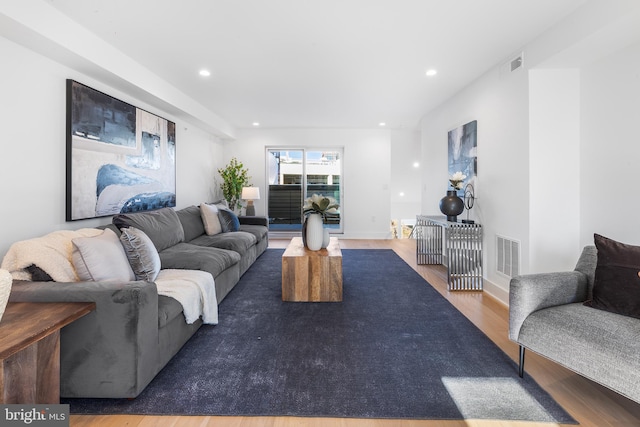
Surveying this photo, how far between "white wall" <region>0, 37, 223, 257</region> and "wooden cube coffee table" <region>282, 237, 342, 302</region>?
2011 mm

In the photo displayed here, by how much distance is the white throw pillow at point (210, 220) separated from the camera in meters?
4.80

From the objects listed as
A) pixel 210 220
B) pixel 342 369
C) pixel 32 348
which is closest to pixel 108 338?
pixel 32 348

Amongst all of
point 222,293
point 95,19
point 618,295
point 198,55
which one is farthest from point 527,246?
point 95,19

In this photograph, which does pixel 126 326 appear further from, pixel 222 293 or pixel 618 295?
pixel 618 295

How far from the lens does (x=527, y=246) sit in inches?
120

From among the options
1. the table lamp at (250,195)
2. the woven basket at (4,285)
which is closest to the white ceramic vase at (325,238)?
the woven basket at (4,285)

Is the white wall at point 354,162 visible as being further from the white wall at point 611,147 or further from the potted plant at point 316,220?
the white wall at point 611,147

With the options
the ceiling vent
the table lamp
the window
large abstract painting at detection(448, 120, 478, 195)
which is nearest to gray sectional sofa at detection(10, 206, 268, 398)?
the ceiling vent

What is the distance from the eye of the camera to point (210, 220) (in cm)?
484

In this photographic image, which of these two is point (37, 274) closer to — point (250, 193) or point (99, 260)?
Answer: point (99, 260)

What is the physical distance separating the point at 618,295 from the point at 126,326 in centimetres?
275

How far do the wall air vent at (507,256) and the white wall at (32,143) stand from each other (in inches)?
165

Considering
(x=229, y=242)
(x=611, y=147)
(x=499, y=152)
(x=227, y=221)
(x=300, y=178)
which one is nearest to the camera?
(x=611, y=147)
